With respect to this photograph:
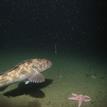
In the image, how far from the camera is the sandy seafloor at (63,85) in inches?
276

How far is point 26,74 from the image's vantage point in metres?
7.19

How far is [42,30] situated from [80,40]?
395 cm

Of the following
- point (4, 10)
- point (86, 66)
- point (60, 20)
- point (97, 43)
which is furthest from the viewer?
point (4, 10)

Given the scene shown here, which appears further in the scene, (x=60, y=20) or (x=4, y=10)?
(x=4, y=10)

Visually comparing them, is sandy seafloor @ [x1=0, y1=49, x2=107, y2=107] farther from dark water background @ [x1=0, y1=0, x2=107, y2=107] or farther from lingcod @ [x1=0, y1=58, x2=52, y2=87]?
lingcod @ [x1=0, y1=58, x2=52, y2=87]

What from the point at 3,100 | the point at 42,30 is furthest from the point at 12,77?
the point at 42,30

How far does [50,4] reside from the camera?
27562 millimetres

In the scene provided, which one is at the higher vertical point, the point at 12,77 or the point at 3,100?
the point at 12,77

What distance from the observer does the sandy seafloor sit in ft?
23.0

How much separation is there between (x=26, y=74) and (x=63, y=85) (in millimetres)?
1201

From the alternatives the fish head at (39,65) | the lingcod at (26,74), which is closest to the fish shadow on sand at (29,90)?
the lingcod at (26,74)

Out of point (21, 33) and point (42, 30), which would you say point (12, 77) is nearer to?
point (21, 33)

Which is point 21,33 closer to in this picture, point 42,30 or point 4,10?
point 42,30

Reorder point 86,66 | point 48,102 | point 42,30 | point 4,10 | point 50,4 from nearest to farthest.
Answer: point 48,102 → point 86,66 → point 42,30 → point 4,10 → point 50,4
